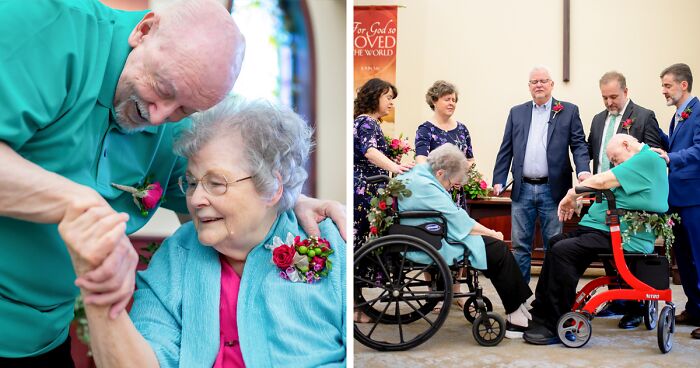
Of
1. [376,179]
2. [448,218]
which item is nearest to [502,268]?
[448,218]

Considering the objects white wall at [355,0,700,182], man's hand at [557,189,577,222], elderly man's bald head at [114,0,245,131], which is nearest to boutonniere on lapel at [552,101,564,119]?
man's hand at [557,189,577,222]

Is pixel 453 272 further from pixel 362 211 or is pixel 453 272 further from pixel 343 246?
pixel 343 246

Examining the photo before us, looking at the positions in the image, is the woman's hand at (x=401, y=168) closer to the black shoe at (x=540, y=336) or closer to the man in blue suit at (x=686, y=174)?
the black shoe at (x=540, y=336)

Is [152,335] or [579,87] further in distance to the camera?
[579,87]

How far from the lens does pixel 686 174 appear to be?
423cm

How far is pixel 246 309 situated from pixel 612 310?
4.03 metres

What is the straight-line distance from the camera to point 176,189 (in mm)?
1215

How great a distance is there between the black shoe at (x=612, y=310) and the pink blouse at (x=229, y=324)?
394 cm

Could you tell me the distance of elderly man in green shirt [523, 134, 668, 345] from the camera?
12.4 ft

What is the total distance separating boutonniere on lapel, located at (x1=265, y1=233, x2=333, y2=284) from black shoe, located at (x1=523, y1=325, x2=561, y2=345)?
115 inches

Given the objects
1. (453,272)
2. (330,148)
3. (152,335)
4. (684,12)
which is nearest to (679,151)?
(453,272)

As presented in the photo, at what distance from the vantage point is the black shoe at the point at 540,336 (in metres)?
3.91

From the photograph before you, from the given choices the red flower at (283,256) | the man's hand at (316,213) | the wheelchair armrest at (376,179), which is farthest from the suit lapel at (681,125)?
the red flower at (283,256)

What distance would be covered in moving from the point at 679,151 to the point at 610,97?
56 cm
